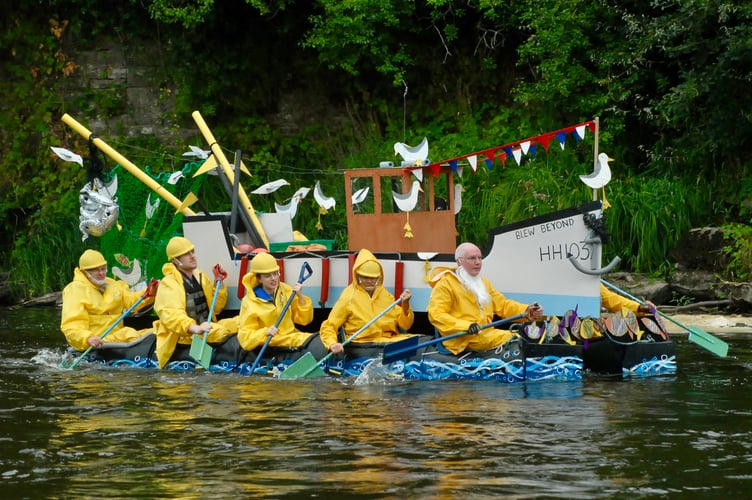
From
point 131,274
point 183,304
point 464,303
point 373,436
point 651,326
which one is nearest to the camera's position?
point 373,436

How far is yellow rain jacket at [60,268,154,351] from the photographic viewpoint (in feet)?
50.4

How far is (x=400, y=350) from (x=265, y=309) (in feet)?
5.65

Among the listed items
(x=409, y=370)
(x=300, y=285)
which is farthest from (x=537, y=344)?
(x=300, y=285)

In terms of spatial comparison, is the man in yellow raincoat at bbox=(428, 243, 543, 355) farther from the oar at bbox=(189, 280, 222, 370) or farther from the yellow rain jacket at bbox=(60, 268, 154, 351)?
the yellow rain jacket at bbox=(60, 268, 154, 351)

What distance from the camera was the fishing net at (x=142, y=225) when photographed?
1875 cm

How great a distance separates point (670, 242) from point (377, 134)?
23.1 feet

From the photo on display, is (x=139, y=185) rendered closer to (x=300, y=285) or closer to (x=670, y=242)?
(x=300, y=285)

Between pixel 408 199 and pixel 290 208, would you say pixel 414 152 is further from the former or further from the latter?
pixel 290 208

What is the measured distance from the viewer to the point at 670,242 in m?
21.4

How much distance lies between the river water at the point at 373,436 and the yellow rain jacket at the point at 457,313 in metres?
0.44

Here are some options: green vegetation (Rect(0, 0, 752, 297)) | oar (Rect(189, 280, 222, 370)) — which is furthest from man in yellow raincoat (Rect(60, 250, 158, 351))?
green vegetation (Rect(0, 0, 752, 297))

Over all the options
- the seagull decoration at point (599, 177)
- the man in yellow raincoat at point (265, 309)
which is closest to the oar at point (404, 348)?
the man in yellow raincoat at point (265, 309)

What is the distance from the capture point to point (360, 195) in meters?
15.9

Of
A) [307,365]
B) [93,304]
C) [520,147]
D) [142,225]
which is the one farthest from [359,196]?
[142,225]
